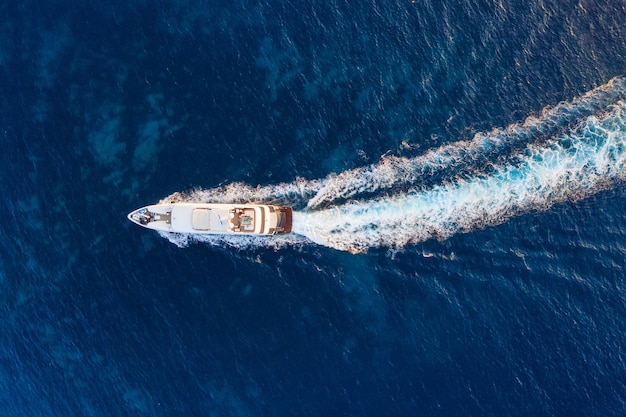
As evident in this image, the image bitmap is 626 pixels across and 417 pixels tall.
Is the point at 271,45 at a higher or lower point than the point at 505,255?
higher

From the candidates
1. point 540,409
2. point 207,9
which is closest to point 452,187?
point 540,409

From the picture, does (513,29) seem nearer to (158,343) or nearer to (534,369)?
(534,369)

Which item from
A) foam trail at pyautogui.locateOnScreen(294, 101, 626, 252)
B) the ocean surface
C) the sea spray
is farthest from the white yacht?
foam trail at pyautogui.locateOnScreen(294, 101, 626, 252)

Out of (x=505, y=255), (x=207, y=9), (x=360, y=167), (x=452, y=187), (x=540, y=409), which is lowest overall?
(x=540, y=409)

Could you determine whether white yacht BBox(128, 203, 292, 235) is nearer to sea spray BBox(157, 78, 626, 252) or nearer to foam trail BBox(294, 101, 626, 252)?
sea spray BBox(157, 78, 626, 252)

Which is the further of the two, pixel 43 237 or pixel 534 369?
pixel 43 237

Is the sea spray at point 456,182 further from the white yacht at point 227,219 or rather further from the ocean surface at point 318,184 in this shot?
the white yacht at point 227,219
